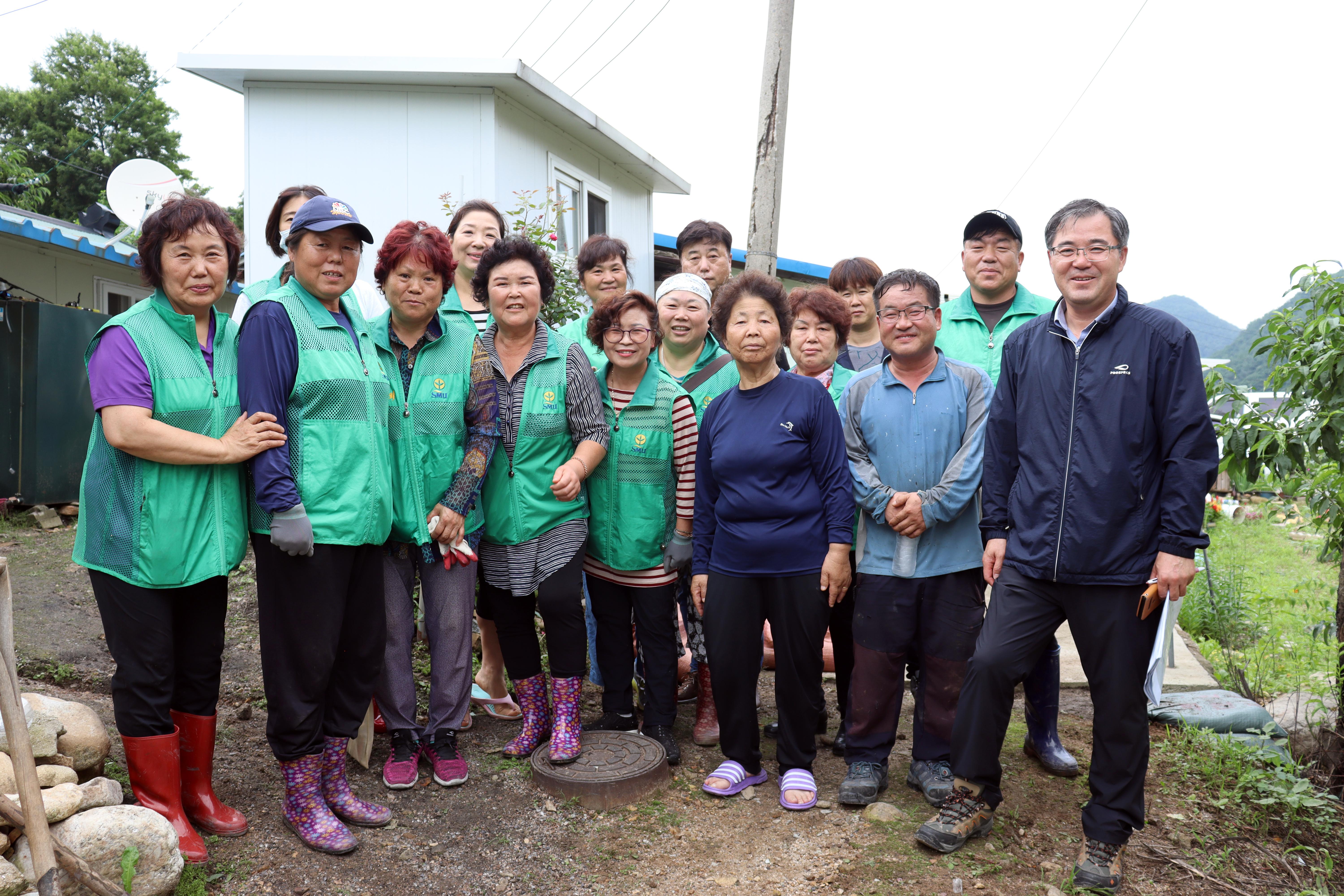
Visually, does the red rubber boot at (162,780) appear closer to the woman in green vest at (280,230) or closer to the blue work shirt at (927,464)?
the woman in green vest at (280,230)

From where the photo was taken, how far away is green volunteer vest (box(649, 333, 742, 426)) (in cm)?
405

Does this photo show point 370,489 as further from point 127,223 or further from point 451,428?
point 127,223

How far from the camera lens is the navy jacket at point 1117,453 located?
2.80m

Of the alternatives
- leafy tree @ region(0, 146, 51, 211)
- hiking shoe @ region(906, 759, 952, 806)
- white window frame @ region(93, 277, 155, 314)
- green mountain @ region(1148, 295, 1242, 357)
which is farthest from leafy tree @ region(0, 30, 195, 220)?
green mountain @ region(1148, 295, 1242, 357)

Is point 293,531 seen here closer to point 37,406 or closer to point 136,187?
point 37,406

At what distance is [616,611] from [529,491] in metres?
0.72

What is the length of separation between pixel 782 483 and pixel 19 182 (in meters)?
15.0

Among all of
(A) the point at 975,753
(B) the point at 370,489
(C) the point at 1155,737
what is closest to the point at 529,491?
(B) the point at 370,489

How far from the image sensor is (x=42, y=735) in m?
2.97

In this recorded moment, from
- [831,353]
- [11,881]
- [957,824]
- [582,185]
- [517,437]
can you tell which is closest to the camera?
[11,881]

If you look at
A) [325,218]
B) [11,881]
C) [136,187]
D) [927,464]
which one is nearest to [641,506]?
[927,464]

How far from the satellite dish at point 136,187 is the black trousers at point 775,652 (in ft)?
25.4

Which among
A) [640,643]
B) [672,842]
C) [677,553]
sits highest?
[677,553]

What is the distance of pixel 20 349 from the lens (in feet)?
27.6
